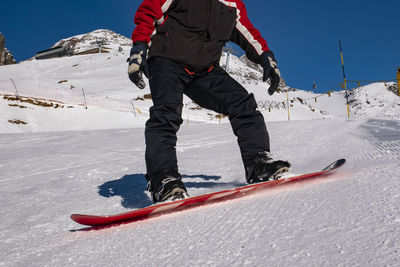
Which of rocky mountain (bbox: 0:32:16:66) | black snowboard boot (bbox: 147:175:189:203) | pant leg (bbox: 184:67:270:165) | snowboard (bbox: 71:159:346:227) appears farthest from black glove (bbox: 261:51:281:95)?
rocky mountain (bbox: 0:32:16:66)

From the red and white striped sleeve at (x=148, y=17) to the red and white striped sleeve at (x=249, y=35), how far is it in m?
0.66

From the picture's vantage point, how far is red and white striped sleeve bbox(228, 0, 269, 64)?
229 cm

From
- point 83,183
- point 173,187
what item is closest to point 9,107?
point 83,183

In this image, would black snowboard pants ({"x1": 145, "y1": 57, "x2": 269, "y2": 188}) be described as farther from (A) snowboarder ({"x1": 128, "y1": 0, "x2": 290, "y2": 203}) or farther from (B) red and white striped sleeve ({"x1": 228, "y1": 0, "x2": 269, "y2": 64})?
(B) red and white striped sleeve ({"x1": 228, "y1": 0, "x2": 269, "y2": 64})

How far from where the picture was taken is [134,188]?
85.0 inches

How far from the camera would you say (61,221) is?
4.90 feet

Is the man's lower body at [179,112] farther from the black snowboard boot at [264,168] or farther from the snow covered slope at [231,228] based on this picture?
the snow covered slope at [231,228]

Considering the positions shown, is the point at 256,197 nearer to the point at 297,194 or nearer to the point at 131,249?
the point at 297,194

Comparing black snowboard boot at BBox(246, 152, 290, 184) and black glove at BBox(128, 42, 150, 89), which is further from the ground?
black glove at BBox(128, 42, 150, 89)

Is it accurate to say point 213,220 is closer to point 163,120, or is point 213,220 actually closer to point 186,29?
point 163,120

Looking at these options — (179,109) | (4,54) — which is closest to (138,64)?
(179,109)

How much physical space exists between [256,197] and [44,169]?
270 centimetres

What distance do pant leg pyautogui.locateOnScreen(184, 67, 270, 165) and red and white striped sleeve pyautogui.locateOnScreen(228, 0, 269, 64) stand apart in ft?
1.33

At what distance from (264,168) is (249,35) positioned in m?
1.20
